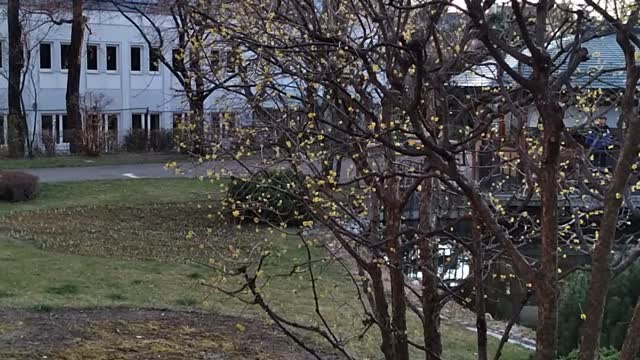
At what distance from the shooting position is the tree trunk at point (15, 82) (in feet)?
91.1

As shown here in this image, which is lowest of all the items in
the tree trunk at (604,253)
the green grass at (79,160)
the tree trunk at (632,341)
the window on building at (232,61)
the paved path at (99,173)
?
the paved path at (99,173)

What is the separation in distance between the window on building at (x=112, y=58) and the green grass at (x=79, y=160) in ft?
36.3

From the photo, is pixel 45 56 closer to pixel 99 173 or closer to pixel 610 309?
pixel 99 173

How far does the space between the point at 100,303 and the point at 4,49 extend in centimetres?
3081

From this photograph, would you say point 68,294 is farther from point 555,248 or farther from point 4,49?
point 4,49

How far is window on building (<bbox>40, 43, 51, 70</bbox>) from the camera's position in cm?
3841

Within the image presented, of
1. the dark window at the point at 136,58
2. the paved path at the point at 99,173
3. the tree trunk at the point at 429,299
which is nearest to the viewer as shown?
the tree trunk at the point at 429,299

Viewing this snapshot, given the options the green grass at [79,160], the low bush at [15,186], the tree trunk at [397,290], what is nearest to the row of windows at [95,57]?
the green grass at [79,160]

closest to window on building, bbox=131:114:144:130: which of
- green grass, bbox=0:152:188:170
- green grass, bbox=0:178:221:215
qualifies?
green grass, bbox=0:152:188:170

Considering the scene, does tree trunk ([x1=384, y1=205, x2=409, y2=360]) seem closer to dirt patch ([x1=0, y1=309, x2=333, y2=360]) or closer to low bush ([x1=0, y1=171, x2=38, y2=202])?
dirt patch ([x1=0, y1=309, x2=333, y2=360])

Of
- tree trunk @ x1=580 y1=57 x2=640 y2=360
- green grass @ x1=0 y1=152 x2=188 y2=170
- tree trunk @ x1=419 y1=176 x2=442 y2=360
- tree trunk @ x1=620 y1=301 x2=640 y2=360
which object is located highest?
tree trunk @ x1=580 y1=57 x2=640 y2=360

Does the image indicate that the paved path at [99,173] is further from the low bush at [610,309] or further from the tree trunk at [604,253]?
the tree trunk at [604,253]

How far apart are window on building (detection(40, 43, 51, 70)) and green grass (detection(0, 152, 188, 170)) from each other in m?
11.0

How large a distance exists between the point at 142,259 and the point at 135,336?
202 inches
